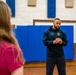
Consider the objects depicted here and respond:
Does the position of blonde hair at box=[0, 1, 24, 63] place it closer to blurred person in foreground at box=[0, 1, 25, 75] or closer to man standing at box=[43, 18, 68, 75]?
blurred person in foreground at box=[0, 1, 25, 75]

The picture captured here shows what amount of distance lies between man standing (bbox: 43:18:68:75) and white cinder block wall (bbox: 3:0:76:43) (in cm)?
542

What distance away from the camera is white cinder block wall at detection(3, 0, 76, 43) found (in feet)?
34.2

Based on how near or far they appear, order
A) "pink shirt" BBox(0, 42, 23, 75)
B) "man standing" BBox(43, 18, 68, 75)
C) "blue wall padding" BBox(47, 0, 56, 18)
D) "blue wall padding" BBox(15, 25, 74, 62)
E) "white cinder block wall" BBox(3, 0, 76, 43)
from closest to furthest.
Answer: "pink shirt" BBox(0, 42, 23, 75) → "man standing" BBox(43, 18, 68, 75) → "blue wall padding" BBox(15, 25, 74, 62) → "white cinder block wall" BBox(3, 0, 76, 43) → "blue wall padding" BBox(47, 0, 56, 18)

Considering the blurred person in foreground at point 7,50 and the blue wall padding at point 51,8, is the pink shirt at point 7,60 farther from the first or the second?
the blue wall padding at point 51,8

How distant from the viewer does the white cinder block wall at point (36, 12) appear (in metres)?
10.4

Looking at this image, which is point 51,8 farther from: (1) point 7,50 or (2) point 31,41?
(1) point 7,50

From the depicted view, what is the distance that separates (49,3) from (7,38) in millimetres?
9597

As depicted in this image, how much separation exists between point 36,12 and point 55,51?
5.78 meters

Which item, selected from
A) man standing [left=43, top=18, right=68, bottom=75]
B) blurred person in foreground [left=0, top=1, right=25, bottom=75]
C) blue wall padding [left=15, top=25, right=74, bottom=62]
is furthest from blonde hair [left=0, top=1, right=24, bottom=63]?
blue wall padding [left=15, top=25, right=74, bottom=62]

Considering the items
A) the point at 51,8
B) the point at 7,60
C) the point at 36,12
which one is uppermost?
the point at 51,8

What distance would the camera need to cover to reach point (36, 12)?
10.5 meters

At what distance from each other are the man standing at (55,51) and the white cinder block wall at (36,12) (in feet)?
17.8

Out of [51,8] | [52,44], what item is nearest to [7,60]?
[52,44]

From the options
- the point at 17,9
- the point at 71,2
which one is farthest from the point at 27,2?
the point at 71,2
